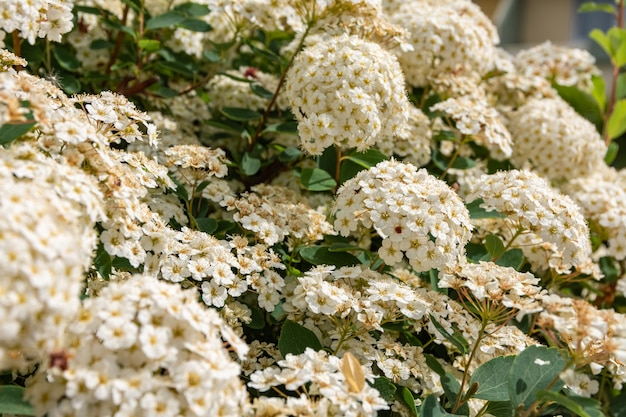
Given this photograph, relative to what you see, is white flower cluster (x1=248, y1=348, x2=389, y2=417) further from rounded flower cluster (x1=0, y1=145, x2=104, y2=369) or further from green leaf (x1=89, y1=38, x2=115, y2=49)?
green leaf (x1=89, y1=38, x2=115, y2=49)

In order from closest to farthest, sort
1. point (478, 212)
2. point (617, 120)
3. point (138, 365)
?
1. point (138, 365)
2. point (478, 212)
3. point (617, 120)

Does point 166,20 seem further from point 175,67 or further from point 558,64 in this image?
point 558,64

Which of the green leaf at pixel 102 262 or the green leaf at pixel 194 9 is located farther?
the green leaf at pixel 194 9

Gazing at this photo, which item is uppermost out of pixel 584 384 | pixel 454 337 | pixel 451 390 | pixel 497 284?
pixel 497 284

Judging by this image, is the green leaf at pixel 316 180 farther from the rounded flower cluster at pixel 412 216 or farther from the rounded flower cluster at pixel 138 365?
the rounded flower cluster at pixel 138 365

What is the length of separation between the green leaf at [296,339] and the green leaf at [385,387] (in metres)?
0.17

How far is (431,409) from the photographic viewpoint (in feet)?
5.44

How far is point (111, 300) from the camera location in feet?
4.14

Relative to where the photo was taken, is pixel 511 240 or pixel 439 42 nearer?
pixel 511 240

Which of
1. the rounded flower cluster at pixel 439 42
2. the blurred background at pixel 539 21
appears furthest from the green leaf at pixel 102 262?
the blurred background at pixel 539 21

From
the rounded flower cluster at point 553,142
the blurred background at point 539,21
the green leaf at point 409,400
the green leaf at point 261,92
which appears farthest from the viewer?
the blurred background at point 539,21

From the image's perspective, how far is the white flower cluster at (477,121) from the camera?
2387mm

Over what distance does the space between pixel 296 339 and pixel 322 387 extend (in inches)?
11.5

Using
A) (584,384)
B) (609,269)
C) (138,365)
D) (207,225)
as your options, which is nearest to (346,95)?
(207,225)
